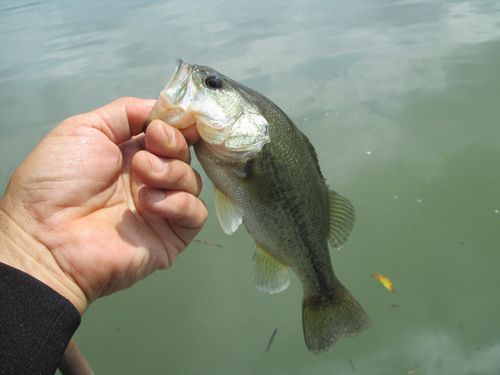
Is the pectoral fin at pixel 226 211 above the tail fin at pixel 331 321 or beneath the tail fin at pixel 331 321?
above

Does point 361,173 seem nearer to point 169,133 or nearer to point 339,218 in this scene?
point 339,218

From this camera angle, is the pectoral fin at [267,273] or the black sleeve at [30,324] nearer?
the black sleeve at [30,324]

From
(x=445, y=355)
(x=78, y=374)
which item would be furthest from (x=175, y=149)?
(x=445, y=355)

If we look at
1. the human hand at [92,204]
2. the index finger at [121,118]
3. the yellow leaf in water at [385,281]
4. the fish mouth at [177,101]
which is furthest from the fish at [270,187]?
the yellow leaf in water at [385,281]

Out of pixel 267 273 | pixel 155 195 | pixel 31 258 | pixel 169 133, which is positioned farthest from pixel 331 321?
pixel 31 258

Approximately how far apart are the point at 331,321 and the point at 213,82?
155 cm

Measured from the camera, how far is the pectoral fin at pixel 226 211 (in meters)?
1.64

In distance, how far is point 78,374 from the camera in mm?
2143

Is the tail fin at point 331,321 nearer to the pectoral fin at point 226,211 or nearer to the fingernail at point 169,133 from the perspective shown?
the pectoral fin at point 226,211

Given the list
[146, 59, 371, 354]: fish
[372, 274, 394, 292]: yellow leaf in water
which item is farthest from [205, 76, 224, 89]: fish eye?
[372, 274, 394, 292]: yellow leaf in water

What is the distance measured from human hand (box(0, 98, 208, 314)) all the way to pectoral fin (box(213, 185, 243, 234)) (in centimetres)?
12

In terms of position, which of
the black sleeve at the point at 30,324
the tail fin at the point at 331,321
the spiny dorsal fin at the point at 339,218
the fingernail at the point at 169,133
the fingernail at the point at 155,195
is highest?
the fingernail at the point at 169,133

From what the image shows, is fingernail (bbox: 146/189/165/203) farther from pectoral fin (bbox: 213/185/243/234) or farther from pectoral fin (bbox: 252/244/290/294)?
pectoral fin (bbox: 252/244/290/294)

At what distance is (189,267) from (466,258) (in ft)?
8.34
